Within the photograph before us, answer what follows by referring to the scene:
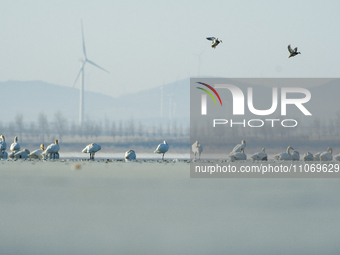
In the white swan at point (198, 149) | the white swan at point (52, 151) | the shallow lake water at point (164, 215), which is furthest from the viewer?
the white swan at point (198, 149)

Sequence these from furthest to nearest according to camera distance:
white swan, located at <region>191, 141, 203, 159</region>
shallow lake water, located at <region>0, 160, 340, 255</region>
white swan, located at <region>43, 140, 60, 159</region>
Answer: white swan, located at <region>191, 141, 203, 159</region>, white swan, located at <region>43, 140, 60, 159</region>, shallow lake water, located at <region>0, 160, 340, 255</region>

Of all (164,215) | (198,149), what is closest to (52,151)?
(198,149)

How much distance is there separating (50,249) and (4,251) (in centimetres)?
144

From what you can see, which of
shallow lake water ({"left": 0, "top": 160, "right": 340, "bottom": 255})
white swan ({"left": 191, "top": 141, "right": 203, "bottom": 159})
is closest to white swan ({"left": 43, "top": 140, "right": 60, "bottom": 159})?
shallow lake water ({"left": 0, "top": 160, "right": 340, "bottom": 255})

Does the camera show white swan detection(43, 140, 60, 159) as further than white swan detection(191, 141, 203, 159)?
No

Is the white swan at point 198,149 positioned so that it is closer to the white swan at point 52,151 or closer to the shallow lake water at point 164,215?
the white swan at point 52,151

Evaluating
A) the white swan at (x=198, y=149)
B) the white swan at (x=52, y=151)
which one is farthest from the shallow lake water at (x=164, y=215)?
the white swan at (x=198, y=149)

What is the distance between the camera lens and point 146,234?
20.4 metres

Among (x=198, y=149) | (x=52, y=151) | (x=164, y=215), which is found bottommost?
(x=164, y=215)

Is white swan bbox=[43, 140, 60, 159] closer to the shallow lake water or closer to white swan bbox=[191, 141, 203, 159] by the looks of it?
the shallow lake water

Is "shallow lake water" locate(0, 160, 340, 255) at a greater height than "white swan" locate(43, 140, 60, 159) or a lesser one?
lesser

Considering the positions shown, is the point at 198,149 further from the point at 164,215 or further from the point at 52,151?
the point at 164,215

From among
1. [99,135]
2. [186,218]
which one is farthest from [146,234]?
[99,135]

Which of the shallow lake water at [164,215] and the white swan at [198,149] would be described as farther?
the white swan at [198,149]
